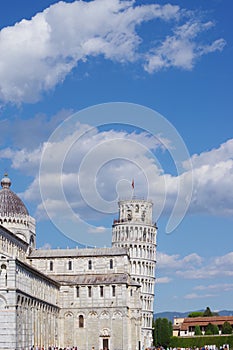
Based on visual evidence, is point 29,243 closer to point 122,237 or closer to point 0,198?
point 0,198

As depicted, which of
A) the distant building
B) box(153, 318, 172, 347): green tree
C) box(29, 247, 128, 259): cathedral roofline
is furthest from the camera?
the distant building

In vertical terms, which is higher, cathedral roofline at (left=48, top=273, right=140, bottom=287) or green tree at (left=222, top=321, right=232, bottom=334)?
cathedral roofline at (left=48, top=273, right=140, bottom=287)

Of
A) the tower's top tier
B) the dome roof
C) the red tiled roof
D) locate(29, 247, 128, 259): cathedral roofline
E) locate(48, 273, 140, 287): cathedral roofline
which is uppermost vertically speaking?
the tower's top tier

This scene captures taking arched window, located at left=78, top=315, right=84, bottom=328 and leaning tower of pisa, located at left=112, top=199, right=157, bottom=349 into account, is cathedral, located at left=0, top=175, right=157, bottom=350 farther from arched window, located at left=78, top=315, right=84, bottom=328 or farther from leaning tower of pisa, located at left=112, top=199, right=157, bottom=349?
leaning tower of pisa, located at left=112, top=199, right=157, bottom=349

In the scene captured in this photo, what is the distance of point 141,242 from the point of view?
13375cm

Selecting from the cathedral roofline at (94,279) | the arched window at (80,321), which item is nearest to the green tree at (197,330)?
the cathedral roofline at (94,279)

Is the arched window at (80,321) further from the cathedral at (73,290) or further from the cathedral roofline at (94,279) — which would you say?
the cathedral roofline at (94,279)

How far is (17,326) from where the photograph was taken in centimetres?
6769

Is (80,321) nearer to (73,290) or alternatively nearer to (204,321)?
(73,290)

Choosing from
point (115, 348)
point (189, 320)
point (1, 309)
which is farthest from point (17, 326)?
point (189, 320)

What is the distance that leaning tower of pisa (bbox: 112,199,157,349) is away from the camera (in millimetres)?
131625

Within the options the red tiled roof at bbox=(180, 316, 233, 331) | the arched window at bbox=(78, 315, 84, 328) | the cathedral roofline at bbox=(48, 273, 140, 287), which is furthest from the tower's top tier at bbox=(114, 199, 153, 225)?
the arched window at bbox=(78, 315, 84, 328)

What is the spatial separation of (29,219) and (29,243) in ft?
11.6

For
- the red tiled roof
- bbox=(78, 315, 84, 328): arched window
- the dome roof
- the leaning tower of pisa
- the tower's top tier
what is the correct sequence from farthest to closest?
the tower's top tier → the red tiled roof → the leaning tower of pisa → the dome roof → bbox=(78, 315, 84, 328): arched window
